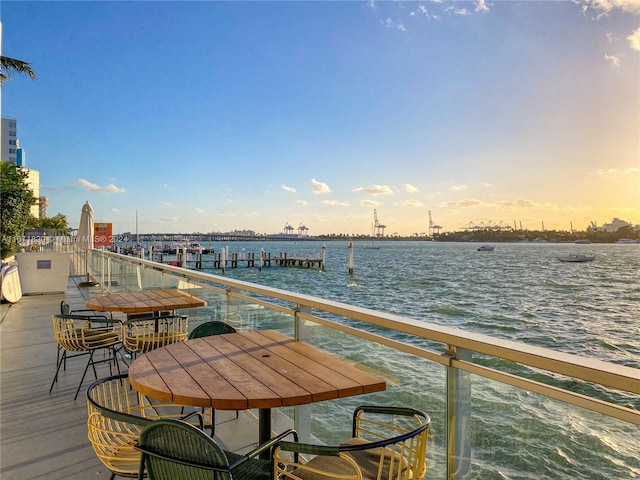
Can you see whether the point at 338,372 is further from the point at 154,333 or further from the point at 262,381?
the point at 154,333

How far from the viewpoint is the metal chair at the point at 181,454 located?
1312mm

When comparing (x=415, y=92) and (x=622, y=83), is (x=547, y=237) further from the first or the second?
(x=415, y=92)

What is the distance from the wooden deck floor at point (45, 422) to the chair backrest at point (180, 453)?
141 centimetres

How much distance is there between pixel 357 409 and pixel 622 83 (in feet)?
97.2

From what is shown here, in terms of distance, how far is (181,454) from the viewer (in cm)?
137

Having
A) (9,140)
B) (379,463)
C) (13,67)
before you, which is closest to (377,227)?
(9,140)

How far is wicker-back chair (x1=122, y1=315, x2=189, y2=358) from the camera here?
3.76 m

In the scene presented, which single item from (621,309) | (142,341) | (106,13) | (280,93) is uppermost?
(280,93)

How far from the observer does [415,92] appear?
834 inches

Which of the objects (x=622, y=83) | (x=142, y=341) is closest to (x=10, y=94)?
(x=142, y=341)

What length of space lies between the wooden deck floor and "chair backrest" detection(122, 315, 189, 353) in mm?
603

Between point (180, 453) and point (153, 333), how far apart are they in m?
2.91

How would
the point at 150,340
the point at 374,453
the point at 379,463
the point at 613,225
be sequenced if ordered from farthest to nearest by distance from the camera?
the point at 613,225, the point at 150,340, the point at 374,453, the point at 379,463

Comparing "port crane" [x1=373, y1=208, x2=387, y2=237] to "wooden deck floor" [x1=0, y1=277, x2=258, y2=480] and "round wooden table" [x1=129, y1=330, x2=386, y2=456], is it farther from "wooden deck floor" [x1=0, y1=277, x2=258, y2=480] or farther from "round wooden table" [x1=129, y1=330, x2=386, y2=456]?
"round wooden table" [x1=129, y1=330, x2=386, y2=456]
